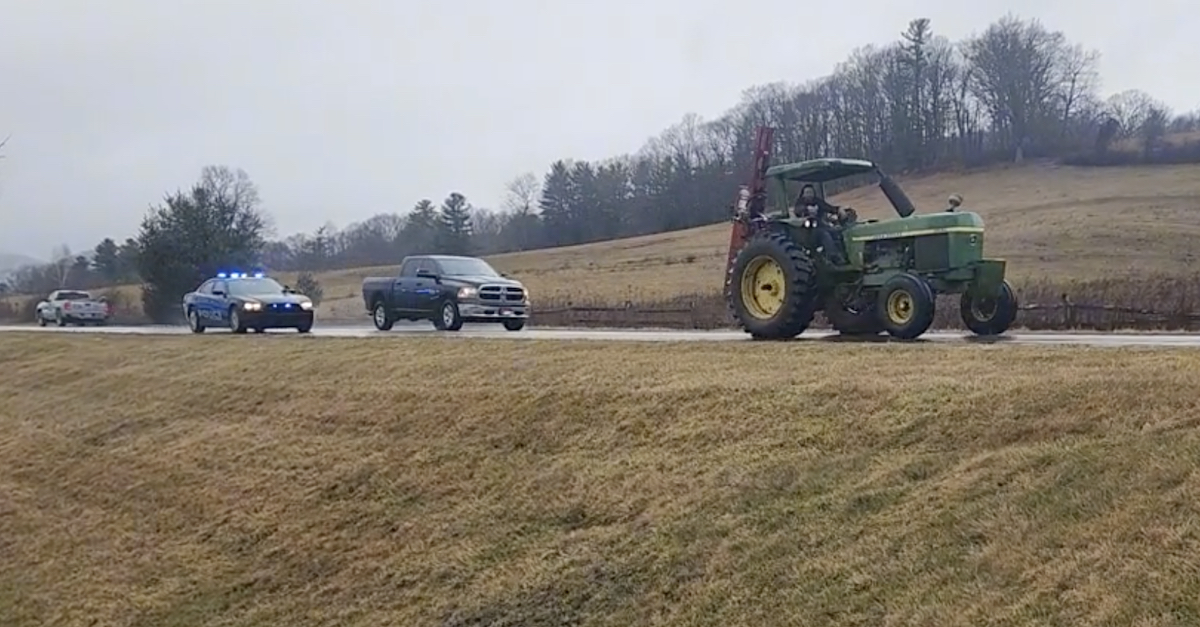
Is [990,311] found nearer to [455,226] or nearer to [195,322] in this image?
[195,322]

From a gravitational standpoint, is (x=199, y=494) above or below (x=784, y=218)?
below

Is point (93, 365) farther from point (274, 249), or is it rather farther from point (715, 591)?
point (274, 249)

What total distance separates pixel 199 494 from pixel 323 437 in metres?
1.48

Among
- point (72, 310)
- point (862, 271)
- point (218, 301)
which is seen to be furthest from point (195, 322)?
point (72, 310)

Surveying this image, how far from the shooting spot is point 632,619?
688 cm

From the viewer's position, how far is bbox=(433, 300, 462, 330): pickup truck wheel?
2269 cm

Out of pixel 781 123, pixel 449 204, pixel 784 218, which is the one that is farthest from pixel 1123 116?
pixel 784 218

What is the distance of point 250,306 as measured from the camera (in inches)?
953

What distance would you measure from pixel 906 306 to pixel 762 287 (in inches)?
100

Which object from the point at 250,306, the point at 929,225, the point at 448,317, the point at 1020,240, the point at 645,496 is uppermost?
the point at 929,225

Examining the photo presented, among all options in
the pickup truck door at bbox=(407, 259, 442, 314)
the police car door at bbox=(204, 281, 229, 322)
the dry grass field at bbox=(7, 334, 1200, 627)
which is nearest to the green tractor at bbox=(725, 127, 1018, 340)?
the dry grass field at bbox=(7, 334, 1200, 627)

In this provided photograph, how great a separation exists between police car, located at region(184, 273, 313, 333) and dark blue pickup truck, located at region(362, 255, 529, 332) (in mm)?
1582

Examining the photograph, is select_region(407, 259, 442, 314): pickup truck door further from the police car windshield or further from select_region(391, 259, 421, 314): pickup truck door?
the police car windshield

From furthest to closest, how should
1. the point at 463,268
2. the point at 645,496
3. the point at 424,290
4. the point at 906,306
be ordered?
the point at 463,268 < the point at 424,290 < the point at 906,306 < the point at 645,496
